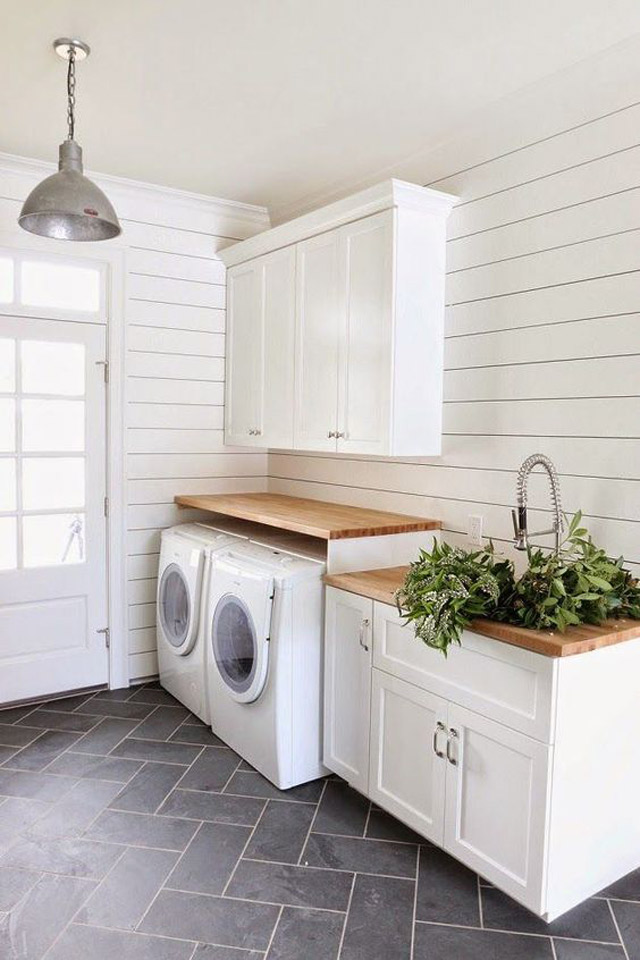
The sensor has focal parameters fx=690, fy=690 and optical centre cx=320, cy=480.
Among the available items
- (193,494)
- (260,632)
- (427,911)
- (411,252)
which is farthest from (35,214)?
(427,911)

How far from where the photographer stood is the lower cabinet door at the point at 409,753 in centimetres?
225

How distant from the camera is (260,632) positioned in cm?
271

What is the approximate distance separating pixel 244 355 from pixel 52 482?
121 centimetres

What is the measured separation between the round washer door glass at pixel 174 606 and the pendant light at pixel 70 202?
1.70m

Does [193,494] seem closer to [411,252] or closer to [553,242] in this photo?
[411,252]

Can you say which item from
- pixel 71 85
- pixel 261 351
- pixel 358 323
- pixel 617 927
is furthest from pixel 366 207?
pixel 617 927

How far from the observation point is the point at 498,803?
204 centimetres

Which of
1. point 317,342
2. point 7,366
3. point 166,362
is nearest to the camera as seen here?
point 317,342

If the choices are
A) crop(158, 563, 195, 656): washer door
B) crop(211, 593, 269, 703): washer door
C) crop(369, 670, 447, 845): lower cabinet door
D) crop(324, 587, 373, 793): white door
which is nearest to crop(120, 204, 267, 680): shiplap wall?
crop(158, 563, 195, 656): washer door

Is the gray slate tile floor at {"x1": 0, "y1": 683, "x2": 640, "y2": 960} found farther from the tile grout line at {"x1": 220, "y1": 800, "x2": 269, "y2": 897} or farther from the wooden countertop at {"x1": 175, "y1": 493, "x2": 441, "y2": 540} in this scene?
the wooden countertop at {"x1": 175, "y1": 493, "x2": 441, "y2": 540}

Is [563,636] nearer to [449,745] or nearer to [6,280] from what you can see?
[449,745]

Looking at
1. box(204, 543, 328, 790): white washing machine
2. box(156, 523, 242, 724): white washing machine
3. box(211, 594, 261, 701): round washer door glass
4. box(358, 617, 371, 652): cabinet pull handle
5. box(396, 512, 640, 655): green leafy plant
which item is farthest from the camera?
box(156, 523, 242, 724): white washing machine

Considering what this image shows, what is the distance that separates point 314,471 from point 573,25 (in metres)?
2.33

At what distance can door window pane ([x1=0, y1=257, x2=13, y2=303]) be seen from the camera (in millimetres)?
3318
